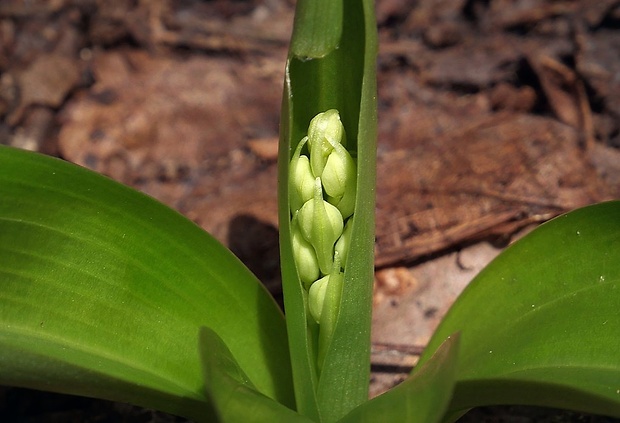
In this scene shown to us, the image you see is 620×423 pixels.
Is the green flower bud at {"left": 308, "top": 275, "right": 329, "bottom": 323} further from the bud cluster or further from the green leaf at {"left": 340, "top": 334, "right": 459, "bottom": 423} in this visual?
the green leaf at {"left": 340, "top": 334, "right": 459, "bottom": 423}

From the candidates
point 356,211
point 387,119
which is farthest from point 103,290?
point 387,119

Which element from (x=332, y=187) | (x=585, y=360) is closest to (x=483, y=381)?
(x=585, y=360)

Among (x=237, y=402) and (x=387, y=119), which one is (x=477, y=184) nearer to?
(x=387, y=119)

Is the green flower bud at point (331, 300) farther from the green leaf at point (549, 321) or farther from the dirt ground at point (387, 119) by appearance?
the dirt ground at point (387, 119)

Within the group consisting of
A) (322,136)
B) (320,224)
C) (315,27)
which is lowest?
(320,224)

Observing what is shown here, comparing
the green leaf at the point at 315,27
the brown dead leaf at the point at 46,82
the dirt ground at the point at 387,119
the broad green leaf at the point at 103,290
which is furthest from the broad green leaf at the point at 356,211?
the brown dead leaf at the point at 46,82

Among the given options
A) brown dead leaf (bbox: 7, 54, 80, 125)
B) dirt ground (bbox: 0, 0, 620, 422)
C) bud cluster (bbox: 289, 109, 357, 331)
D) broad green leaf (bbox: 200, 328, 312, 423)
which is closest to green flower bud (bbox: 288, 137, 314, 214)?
bud cluster (bbox: 289, 109, 357, 331)

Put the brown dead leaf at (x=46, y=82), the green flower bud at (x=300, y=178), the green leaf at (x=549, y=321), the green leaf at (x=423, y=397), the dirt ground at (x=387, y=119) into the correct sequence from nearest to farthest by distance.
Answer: the green leaf at (x=423, y=397), the green leaf at (x=549, y=321), the green flower bud at (x=300, y=178), the dirt ground at (x=387, y=119), the brown dead leaf at (x=46, y=82)
